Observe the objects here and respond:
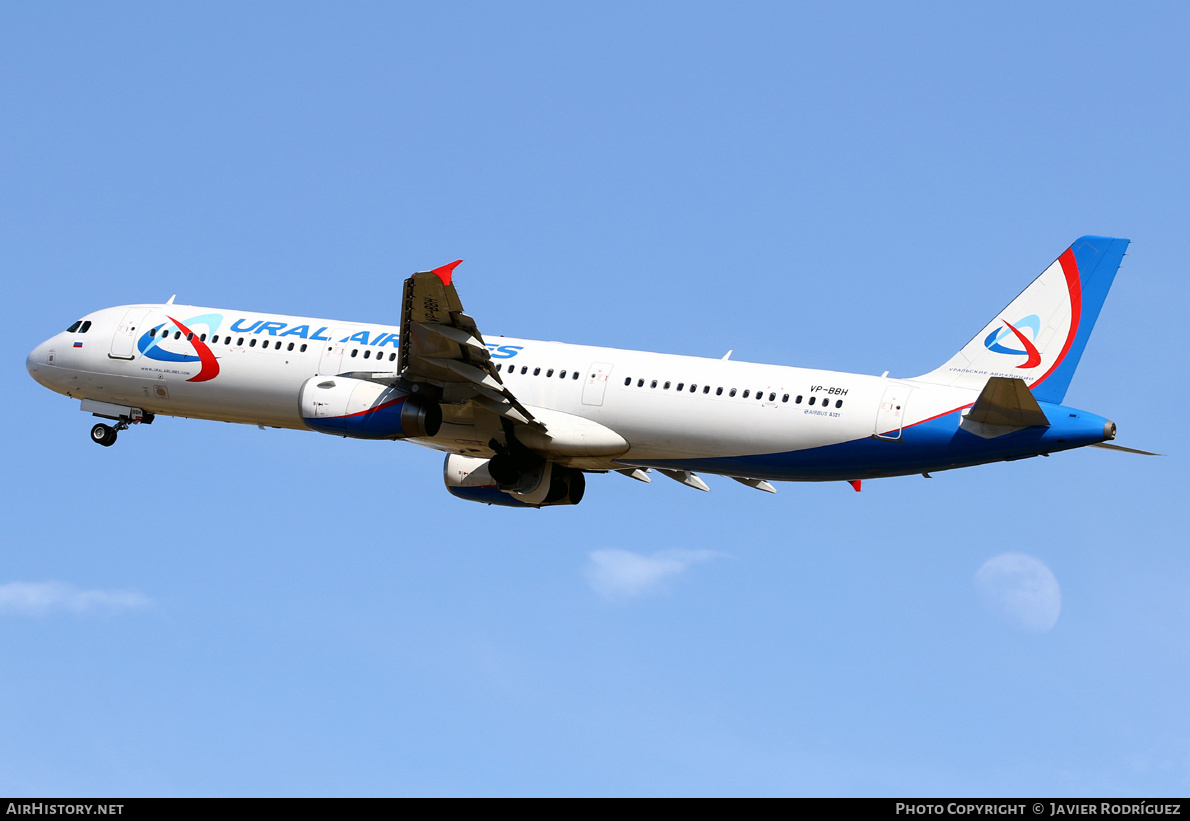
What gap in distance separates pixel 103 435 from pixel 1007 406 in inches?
996

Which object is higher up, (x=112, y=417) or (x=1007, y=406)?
(x=112, y=417)

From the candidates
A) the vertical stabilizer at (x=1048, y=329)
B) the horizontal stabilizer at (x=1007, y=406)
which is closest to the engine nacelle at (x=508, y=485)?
the vertical stabilizer at (x=1048, y=329)

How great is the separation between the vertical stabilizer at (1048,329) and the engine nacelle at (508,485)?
10.6 meters

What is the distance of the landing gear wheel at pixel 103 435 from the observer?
40.8 metres

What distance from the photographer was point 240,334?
38.2m

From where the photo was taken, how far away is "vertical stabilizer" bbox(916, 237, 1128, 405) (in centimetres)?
3338

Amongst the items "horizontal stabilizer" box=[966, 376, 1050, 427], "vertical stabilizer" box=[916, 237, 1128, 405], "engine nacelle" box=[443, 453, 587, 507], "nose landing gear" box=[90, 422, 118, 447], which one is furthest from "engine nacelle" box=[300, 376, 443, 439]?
"horizontal stabilizer" box=[966, 376, 1050, 427]

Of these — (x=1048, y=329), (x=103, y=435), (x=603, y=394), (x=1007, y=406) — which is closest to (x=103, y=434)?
(x=103, y=435)

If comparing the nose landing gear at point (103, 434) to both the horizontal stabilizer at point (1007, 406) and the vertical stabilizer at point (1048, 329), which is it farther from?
the horizontal stabilizer at point (1007, 406)

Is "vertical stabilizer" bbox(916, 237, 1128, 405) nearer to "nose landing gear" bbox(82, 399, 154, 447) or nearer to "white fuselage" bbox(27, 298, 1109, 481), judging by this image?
"white fuselage" bbox(27, 298, 1109, 481)

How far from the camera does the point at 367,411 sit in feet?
114

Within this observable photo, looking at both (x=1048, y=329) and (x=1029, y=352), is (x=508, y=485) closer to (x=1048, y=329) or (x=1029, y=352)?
(x=1029, y=352)
